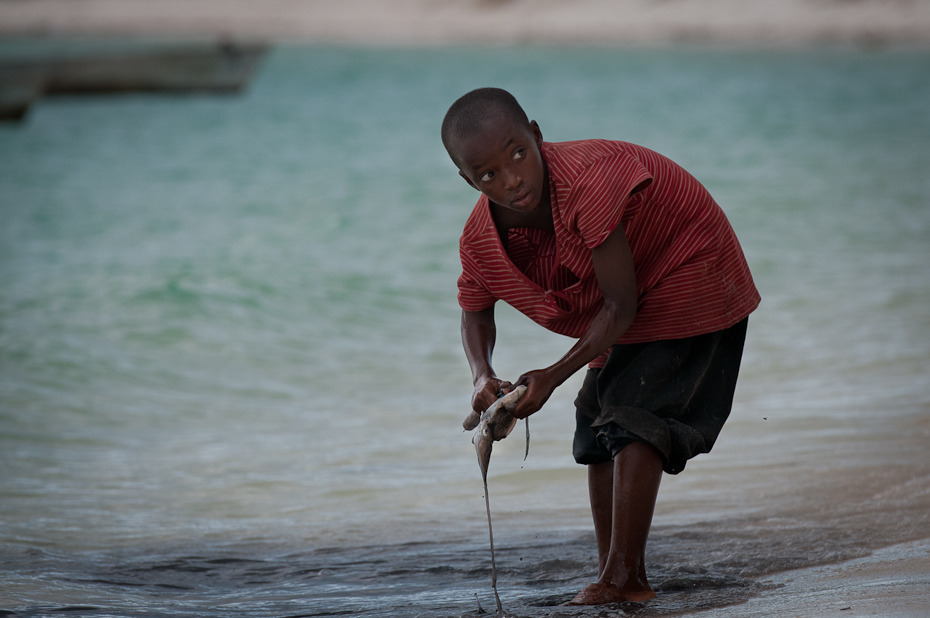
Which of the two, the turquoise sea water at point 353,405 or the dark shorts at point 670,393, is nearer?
the dark shorts at point 670,393

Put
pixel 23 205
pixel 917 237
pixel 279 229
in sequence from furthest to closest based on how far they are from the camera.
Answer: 1. pixel 23 205
2. pixel 279 229
3. pixel 917 237

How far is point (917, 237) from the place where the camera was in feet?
34.0

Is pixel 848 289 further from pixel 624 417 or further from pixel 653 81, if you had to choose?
pixel 653 81

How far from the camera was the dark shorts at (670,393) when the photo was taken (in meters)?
2.57

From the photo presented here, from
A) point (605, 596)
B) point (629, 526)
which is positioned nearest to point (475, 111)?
point (629, 526)

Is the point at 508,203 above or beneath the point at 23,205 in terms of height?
beneath

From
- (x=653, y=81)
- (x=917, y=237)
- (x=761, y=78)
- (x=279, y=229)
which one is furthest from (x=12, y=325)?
(x=761, y=78)

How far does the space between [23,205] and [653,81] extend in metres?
28.3

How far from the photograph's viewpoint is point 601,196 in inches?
93.3

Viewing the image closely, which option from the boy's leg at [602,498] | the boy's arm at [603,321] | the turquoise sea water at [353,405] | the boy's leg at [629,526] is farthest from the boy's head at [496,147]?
the turquoise sea water at [353,405]

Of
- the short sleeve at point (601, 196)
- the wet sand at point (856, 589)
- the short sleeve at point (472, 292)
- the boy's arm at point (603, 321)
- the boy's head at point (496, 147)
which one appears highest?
the boy's head at point (496, 147)

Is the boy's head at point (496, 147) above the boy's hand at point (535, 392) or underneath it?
above

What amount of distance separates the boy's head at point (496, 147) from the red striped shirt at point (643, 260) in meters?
0.08

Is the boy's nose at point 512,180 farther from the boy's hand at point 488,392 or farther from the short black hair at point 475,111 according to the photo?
the boy's hand at point 488,392
